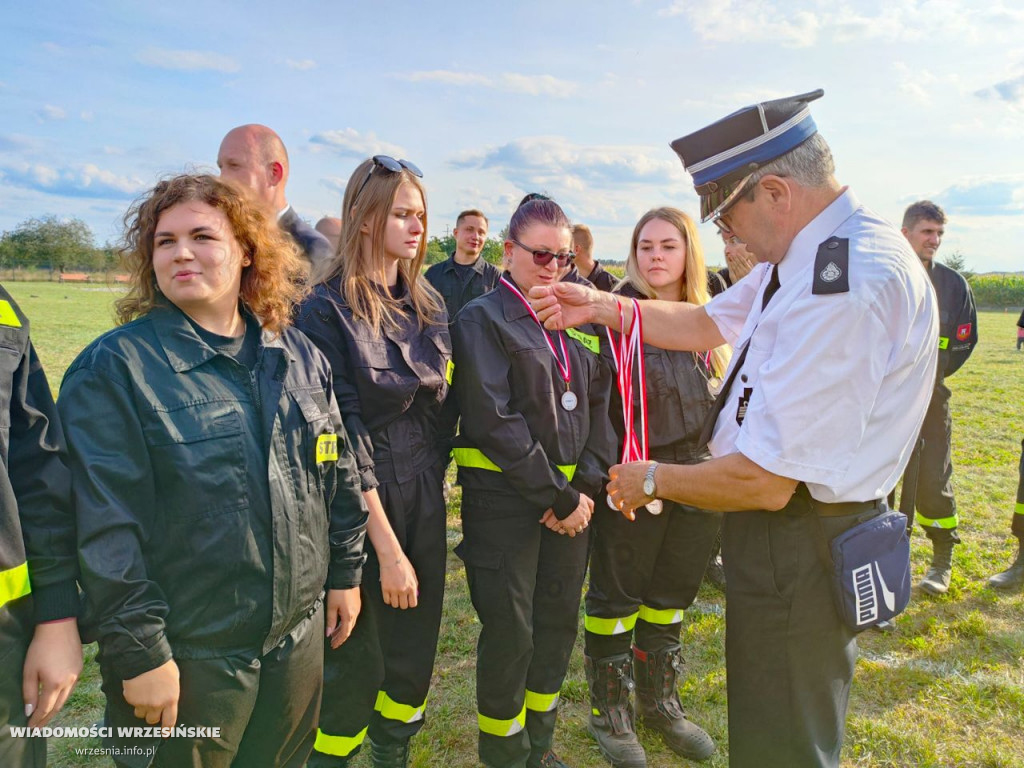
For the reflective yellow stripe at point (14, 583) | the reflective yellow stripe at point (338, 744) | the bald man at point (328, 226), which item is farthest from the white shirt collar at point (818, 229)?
the bald man at point (328, 226)

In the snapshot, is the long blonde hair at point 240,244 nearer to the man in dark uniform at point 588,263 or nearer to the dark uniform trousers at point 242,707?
the dark uniform trousers at point 242,707

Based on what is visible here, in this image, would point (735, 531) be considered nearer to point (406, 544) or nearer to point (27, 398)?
point (406, 544)

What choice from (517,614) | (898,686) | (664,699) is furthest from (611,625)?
(898,686)

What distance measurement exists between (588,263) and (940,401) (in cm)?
334

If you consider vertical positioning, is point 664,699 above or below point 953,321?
below

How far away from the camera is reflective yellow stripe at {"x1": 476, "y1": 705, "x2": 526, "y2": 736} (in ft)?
9.53

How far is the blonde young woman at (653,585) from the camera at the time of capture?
3301mm

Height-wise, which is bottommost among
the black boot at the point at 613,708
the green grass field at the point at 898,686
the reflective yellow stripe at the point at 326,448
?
the green grass field at the point at 898,686

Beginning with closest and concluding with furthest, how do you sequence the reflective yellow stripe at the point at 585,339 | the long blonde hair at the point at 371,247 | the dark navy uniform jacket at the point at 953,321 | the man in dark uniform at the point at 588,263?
the long blonde hair at the point at 371,247
the reflective yellow stripe at the point at 585,339
the dark navy uniform jacket at the point at 953,321
the man in dark uniform at the point at 588,263

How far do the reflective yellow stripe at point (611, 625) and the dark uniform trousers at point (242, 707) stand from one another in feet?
5.06

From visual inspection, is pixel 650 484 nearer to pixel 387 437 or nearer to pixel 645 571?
pixel 387 437

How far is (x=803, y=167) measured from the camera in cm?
208

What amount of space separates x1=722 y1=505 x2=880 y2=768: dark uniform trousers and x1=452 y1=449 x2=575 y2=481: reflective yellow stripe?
1.00 metres

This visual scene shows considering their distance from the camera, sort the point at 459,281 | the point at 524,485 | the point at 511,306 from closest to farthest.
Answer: the point at 524,485
the point at 511,306
the point at 459,281
